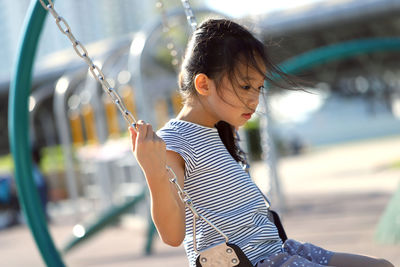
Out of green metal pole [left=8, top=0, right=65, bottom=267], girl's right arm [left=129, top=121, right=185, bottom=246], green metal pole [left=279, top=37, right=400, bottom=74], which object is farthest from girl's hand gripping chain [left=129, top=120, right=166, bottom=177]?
green metal pole [left=279, top=37, right=400, bottom=74]

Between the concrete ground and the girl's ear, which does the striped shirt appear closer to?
the girl's ear

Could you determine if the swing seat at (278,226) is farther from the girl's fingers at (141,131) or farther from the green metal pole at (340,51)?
the green metal pole at (340,51)

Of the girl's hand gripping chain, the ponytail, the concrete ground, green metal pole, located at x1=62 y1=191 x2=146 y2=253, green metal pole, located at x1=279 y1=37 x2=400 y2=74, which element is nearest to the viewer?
the girl's hand gripping chain

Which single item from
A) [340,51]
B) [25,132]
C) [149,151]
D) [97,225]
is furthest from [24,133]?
[340,51]

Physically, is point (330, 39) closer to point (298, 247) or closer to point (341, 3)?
point (341, 3)

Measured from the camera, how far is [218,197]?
1.64 m

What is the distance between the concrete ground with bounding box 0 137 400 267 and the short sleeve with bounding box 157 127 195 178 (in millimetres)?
2163

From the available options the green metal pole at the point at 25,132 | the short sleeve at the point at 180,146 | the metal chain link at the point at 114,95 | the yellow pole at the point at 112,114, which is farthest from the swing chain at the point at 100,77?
the yellow pole at the point at 112,114

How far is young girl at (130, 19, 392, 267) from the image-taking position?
5.24 feet

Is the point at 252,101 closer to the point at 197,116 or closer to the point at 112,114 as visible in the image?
the point at 197,116

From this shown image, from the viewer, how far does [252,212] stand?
1.64 meters

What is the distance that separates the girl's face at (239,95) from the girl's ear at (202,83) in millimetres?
21

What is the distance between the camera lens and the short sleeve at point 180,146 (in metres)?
1.59

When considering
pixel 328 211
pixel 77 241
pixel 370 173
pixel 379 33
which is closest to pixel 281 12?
pixel 379 33
